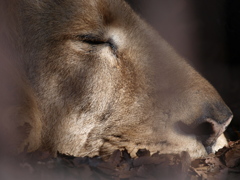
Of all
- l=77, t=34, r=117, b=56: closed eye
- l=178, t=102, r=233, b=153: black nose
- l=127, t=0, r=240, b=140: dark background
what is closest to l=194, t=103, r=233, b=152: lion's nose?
l=178, t=102, r=233, b=153: black nose

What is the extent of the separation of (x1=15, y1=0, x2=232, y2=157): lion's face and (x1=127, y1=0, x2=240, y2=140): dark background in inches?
29.6

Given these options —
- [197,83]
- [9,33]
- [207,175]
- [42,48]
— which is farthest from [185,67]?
[9,33]

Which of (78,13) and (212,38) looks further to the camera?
(212,38)

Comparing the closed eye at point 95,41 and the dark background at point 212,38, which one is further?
the dark background at point 212,38

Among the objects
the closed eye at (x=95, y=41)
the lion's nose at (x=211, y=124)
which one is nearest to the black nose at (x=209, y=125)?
the lion's nose at (x=211, y=124)

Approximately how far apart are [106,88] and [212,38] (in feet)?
5.32

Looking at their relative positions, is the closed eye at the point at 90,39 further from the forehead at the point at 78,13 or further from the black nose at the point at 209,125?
the black nose at the point at 209,125

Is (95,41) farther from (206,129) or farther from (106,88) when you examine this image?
(206,129)

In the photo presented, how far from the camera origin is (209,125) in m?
2.62

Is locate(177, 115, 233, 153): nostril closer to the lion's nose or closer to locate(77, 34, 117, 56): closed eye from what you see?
the lion's nose

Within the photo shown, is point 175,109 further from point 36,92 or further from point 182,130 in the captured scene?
point 36,92

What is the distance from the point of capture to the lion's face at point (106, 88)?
8.69ft

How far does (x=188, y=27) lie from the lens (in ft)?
12.3

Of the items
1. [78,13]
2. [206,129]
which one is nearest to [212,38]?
[206,129]
